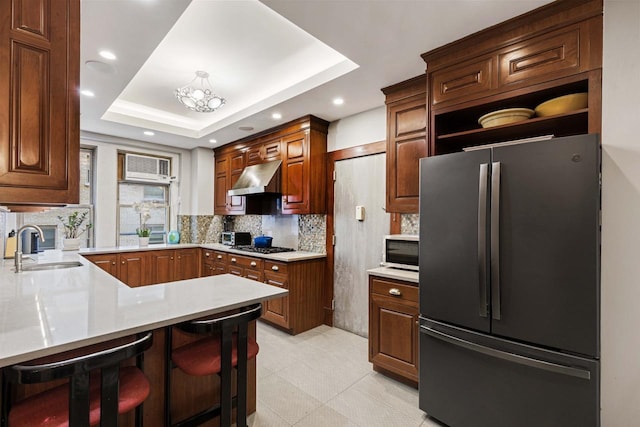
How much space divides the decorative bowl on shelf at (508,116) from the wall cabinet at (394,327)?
129cm

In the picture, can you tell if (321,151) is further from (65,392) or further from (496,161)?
(65,392)

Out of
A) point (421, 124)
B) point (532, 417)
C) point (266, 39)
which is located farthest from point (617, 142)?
point (266, 39)

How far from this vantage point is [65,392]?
1.18 meters

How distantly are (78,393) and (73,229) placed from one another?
161 inches

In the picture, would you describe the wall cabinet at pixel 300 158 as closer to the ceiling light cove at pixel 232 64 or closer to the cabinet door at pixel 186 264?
the ceiling light cove at pixel 232 64

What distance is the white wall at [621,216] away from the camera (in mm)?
1520

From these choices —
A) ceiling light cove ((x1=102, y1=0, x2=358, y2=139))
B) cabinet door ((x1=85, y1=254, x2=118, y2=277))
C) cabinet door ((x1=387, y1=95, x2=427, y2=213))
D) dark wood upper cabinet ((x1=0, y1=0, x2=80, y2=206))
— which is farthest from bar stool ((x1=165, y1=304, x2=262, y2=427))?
cabinet door ((x1=85, y1=254, x2=118, y2=277))

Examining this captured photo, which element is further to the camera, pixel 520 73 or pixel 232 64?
pixel 232 64

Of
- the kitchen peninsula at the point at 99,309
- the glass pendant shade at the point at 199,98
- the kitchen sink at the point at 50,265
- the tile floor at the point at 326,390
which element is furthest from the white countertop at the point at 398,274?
the kitchen sink at the point at 50,265

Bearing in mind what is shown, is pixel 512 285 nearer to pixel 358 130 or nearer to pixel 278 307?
pixel 358 130

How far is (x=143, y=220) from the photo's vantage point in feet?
16.5

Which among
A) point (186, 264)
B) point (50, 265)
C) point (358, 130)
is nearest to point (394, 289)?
point (358, 130)

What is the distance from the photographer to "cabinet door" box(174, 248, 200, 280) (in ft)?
15.9

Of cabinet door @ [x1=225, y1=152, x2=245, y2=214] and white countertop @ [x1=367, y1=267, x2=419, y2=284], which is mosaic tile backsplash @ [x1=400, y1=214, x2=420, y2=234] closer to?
white countertop @ [x1=367, y1=267, x2=419, y2=284]
